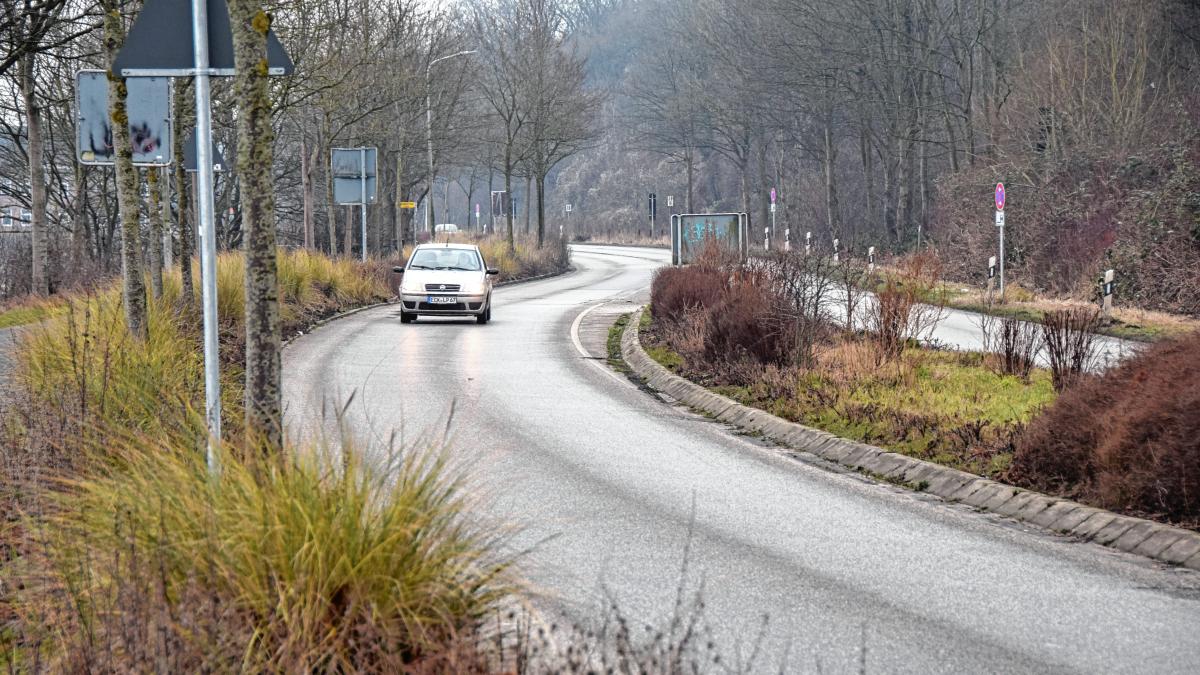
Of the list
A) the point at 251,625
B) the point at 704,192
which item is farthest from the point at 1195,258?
the point at 704,192

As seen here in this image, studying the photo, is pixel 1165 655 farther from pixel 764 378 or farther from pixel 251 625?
pixel 764 378

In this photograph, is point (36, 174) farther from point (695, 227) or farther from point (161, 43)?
point (161, 43)

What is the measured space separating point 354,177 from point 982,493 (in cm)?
2577

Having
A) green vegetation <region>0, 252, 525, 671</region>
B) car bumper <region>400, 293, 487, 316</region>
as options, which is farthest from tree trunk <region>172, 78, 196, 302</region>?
green vegetation <region>0, 252, 525, 671</region>

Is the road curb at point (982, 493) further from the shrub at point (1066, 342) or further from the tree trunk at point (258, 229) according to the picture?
the tree trunk at point (258, 229)

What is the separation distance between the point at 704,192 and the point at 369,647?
89411 millimetres

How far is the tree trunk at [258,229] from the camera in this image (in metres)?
7.29

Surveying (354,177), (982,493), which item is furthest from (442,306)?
(982,493)

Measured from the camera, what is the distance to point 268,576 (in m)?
4.92

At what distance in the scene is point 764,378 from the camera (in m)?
15.6

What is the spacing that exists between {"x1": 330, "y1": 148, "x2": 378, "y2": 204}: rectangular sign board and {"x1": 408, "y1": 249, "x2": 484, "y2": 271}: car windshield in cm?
501

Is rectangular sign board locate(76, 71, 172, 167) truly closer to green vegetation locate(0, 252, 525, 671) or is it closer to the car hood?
green vegetation locate(0, 252, 525, 671)

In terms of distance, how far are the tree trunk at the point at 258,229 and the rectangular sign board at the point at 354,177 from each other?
26.6m

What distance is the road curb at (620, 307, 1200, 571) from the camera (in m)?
8.07
